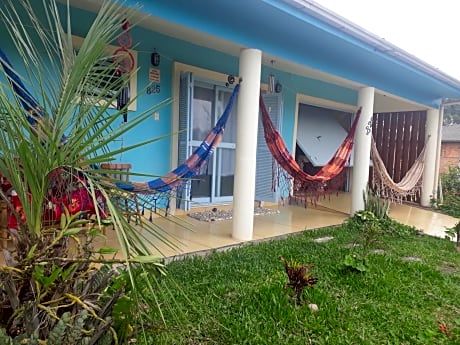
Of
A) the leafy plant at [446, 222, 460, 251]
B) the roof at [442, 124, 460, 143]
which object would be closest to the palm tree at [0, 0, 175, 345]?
the leafy plant at [446, 222, 460, 251]

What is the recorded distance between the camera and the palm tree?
111cm

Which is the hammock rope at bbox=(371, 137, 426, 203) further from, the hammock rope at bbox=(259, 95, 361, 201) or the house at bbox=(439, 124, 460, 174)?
the house at bbox=(439, 124, 460, 174)

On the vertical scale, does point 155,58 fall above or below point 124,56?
above

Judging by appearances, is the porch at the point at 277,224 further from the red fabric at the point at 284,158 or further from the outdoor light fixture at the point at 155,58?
the outdoor light fixture at the point at 155,58

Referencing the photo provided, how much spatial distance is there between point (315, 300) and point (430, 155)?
711 centimetres

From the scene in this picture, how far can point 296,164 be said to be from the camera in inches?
201

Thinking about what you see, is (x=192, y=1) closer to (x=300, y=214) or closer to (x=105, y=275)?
(x=105, y=275)

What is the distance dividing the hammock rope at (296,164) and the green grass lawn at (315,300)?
1403mm

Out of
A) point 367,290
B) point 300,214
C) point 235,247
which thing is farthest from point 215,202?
point 367,290

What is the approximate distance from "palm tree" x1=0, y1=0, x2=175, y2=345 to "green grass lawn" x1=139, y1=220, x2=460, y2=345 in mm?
381

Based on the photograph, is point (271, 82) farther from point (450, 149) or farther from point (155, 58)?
point (450, 149)

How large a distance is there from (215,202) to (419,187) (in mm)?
5107

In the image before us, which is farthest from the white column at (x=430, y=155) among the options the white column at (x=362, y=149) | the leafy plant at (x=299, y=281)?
the leafy plant at (x=299, y=281)

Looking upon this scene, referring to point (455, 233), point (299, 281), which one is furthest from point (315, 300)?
point (455, 233)
